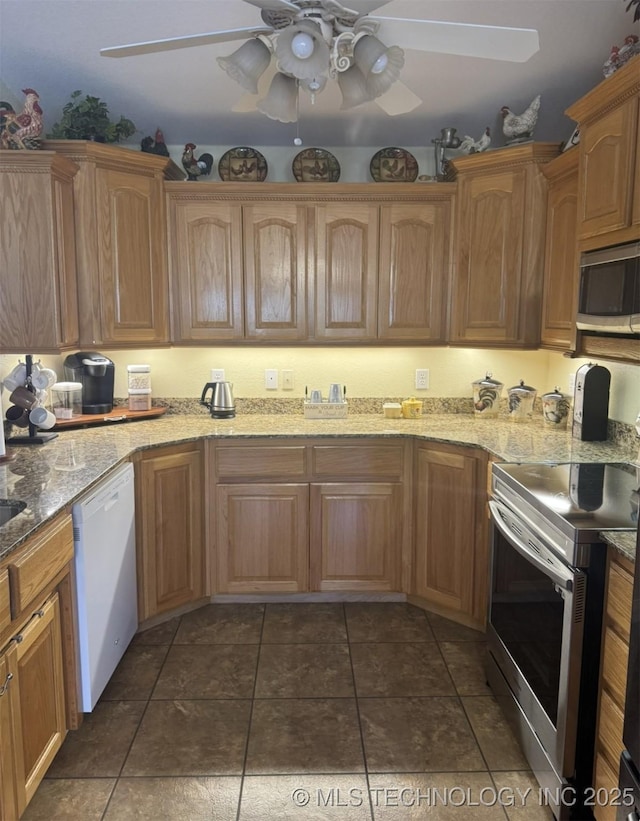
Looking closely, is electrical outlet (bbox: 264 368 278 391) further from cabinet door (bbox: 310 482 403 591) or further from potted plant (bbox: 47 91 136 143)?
potted plant (bbox: 47 91 136 143)

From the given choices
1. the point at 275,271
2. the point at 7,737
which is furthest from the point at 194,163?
the point at 7,737

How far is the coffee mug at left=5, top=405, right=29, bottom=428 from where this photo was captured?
2.55m

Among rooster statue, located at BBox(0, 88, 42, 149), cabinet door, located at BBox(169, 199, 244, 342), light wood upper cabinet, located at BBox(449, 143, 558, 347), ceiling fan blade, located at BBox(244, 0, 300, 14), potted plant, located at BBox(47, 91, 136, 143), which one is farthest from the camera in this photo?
cabinet door, located at BBox(169, 199, 244, 342)

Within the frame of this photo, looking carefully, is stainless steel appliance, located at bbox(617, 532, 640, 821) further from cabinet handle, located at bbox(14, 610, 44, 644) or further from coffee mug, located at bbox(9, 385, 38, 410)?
coffee mug, located at bbox(9, 385, 38, 410)

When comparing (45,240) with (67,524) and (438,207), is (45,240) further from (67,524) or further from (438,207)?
(438,207)

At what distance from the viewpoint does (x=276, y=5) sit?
1.46m


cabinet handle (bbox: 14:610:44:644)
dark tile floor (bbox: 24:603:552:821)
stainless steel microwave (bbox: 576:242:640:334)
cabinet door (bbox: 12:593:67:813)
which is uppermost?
stainless steel microwave (bbox: 576:242:640:334)

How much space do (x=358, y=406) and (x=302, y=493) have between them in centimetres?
75

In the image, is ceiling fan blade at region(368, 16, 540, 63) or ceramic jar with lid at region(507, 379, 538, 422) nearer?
ceiling fan blade at region(368, 16, 540, 63)

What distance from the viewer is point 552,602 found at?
1.74 metres

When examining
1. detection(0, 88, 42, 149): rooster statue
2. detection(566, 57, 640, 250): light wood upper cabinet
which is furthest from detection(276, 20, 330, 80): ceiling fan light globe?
detection(0, 88, 42, 149): rooster statue

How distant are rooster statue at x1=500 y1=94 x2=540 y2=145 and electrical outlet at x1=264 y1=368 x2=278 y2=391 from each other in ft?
5.73

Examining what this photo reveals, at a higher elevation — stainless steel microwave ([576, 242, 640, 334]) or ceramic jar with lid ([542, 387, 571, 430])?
stainless steel microwave ([576, 242, 640, 334])

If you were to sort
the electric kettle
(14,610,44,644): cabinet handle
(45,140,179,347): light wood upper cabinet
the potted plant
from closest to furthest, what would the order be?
1. (14,610,44,644): cabinet handle
2. the potted plant
3. (45,140,179,347): light wood upper cabinet
4. the electric kettle
